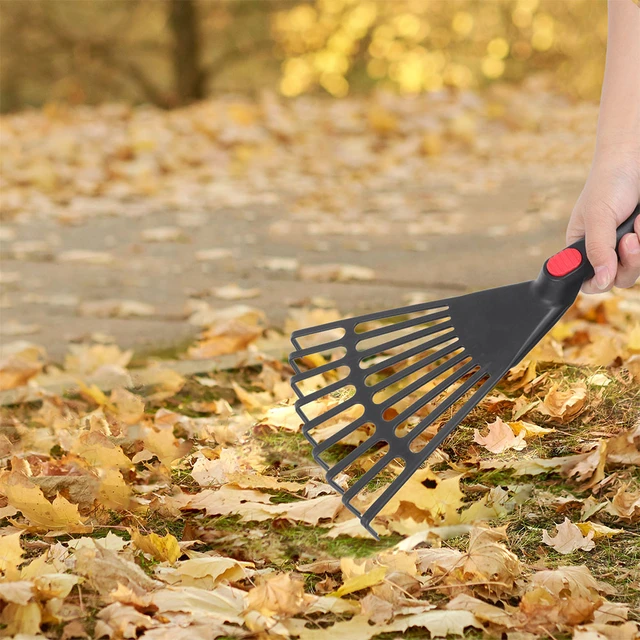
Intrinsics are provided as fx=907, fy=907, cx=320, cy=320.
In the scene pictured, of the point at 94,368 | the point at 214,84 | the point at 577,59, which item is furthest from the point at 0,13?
the point at 94,368

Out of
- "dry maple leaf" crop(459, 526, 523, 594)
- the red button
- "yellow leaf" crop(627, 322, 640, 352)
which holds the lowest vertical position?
"dry maple leaf" crop(459, 526, 523, 594)

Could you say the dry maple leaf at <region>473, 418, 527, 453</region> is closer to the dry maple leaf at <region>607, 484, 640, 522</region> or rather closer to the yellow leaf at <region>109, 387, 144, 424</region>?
the dry maple leaf at <region>607, 484, 640, 522</region>

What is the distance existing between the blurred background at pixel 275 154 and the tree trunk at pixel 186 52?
2cm

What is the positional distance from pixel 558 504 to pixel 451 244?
2764 mm

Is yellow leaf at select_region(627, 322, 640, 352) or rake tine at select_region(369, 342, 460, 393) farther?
yellow leaf at select_region(627, 322, 640, 352)

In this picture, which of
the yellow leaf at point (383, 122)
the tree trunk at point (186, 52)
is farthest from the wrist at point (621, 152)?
the tree trunk at point (186, 52)

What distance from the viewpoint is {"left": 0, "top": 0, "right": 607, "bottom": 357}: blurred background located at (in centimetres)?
389

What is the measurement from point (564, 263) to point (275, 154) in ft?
17.2

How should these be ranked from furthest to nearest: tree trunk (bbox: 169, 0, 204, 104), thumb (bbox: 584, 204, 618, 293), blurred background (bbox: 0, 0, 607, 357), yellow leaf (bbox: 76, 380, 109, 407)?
tree trunk (bbox: 169, 0, 204, 104) < blurred background (bbox: 0, 0, 607, 357) < yellow leaf (bbox: 76, 380, 109, 407) < thumb (bbox: 584, 204, 618, 293)

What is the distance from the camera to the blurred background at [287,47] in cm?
853

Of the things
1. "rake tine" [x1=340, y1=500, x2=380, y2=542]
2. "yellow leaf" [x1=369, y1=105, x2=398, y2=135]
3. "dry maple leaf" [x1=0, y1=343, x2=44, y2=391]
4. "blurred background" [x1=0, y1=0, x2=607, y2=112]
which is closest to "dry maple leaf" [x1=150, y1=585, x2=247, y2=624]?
"rake tine" [x1=340, y1=500, x2=380, y2=542]

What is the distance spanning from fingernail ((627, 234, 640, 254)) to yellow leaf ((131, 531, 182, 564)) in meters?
1.14

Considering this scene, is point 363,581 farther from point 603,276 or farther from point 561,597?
point 603,276

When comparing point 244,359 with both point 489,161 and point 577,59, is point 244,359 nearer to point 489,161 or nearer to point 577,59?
point 489,161
